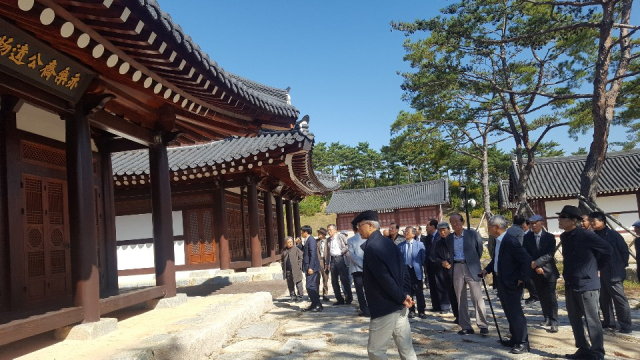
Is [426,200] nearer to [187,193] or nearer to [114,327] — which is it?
[187,193]

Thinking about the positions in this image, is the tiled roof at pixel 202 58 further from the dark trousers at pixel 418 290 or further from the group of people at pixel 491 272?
the dark trousers at pixel 418 290

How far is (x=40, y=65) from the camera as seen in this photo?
4.98 meters

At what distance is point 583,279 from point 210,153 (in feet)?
38.5

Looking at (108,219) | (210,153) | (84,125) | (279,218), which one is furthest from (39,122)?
(279,218)

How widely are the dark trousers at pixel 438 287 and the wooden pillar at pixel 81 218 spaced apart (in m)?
5.40

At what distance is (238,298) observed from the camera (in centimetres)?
838

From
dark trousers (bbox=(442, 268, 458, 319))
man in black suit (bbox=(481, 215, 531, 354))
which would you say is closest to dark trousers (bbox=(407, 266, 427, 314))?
dark trousers (bbox=(442, 268, 458, 319))

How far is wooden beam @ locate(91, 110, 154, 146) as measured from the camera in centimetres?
631

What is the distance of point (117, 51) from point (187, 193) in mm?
9910

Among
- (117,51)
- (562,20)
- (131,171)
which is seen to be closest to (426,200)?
(562,20)

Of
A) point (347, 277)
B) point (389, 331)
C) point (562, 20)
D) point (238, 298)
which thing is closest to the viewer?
point (389, 331)

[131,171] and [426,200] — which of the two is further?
[426,200]

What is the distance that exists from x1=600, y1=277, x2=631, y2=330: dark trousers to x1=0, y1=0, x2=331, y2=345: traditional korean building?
18.1 ft

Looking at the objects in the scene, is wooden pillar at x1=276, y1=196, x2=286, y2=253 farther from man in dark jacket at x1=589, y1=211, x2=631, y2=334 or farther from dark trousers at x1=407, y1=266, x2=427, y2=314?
man in dark jacket at x1=589, y1=211, x2=631, y2=334
